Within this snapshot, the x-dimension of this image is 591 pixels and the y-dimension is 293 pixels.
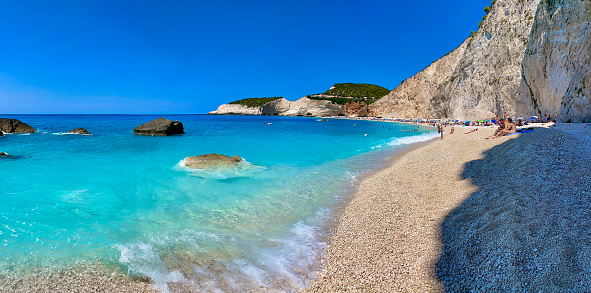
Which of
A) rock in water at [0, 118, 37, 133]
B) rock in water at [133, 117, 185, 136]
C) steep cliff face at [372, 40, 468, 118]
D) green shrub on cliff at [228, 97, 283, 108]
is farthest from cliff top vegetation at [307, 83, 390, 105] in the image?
rock in water at [0, 118, 37, 133]

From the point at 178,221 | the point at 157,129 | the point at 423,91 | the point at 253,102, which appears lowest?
the point at 178,221

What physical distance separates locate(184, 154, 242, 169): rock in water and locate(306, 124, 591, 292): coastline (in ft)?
23.7

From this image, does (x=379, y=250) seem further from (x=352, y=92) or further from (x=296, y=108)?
(x=352, y=92)

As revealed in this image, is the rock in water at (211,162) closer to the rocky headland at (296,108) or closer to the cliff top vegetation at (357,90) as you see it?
the rocky headland at (296,108)

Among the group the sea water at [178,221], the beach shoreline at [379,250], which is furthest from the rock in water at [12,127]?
the beach shoreline at [379,250]

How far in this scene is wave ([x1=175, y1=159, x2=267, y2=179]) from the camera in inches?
449

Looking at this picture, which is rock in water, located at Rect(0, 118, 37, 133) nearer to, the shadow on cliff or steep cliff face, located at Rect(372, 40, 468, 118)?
the shadow on cliff

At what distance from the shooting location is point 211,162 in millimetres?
13266

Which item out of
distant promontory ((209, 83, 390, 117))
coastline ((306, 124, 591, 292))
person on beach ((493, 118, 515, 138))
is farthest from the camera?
distant promontory ((209, 83, 390, 117))

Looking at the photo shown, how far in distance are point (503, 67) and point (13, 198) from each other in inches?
1843

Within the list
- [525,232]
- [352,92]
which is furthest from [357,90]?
[525,232]

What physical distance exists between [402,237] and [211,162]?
1063 centimetres

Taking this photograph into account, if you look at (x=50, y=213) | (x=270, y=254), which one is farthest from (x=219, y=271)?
(x=50, y=213)

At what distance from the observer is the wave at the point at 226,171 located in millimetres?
11409
